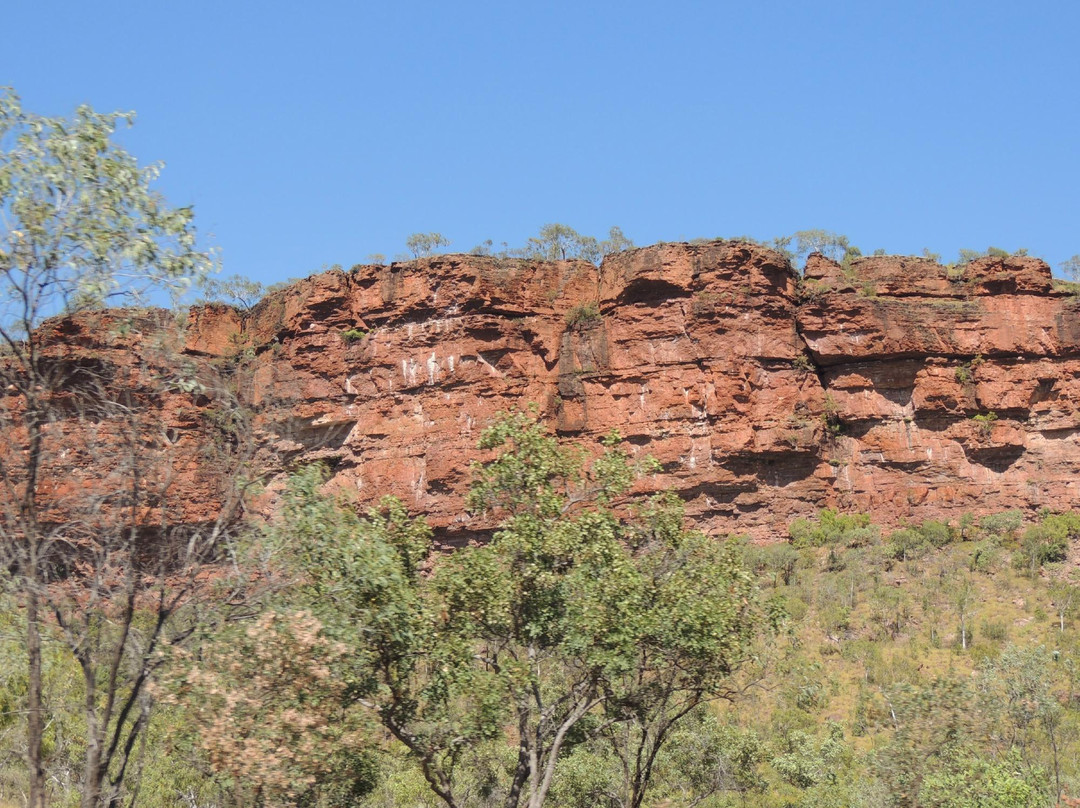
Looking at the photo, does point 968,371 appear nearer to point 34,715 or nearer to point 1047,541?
point 1047,541

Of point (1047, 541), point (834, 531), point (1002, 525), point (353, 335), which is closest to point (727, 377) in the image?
point (834, 531)

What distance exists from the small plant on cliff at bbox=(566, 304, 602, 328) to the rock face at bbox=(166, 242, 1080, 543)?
6cm

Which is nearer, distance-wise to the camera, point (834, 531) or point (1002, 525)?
point (1002, 525)

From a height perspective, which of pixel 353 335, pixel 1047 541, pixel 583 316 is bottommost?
pixel 1047 541

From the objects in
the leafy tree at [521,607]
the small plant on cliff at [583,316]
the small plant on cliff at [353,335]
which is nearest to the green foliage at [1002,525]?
the small plant on cliff at [583,316]

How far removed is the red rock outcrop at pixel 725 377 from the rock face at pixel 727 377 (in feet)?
0.25

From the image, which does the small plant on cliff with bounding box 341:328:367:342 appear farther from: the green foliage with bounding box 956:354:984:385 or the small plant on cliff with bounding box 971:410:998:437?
the small plant on cliff with bounding box 971:410:998:437

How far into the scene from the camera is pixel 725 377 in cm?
4188

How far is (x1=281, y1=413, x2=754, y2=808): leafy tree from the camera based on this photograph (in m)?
12.8

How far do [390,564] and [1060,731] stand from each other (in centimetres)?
1986

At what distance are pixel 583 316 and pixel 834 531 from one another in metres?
12.4

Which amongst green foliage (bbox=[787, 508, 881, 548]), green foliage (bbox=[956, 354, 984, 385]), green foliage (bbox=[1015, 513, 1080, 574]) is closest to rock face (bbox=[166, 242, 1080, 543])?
green foliage (bbox=[956, 354, 984, 385])

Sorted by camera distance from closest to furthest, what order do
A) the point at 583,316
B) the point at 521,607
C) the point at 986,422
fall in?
1. the point at 521,607
2. the point at 986,422
3. the point at 583,316

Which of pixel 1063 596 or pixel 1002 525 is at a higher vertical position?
pixel 1002 525
